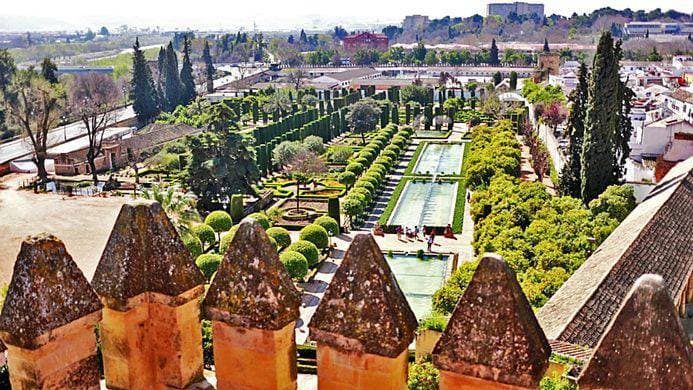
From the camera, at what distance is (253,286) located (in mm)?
5328

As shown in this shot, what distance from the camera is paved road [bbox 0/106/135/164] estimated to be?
58.5 metres

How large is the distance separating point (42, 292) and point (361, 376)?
2340mm

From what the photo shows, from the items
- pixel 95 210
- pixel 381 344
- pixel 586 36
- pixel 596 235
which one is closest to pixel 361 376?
pixel 381 344

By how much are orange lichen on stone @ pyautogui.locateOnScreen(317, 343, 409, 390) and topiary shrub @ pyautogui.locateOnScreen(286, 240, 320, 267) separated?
2348 cm

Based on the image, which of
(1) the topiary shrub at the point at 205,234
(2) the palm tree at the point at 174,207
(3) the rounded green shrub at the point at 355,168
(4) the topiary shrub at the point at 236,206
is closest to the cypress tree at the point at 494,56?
(3) the rounded green shrub at the point at 355,168

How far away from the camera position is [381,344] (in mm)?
4922

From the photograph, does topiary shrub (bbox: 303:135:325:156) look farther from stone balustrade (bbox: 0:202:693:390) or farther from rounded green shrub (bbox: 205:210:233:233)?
stone balustrade (bbox: 0:202:693:390)

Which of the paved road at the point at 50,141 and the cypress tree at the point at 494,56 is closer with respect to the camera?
the paved road at the point at 50,141

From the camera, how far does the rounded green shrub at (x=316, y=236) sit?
101ft

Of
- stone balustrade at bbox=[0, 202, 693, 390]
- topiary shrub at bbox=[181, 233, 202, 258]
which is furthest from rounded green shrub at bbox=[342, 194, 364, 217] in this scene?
stone balustrade at bbox=[0, 202, 693, 390]

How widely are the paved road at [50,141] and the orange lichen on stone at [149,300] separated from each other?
176 ft

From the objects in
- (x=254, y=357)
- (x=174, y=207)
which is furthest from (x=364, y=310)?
(x=174, y=207)


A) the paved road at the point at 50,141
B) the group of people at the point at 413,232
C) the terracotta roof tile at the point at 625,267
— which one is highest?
the terracotta roof tile at the point at 625,267

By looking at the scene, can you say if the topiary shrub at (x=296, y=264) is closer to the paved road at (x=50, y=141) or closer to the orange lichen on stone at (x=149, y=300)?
the orange lichen on stone at (x=149, y=300)
